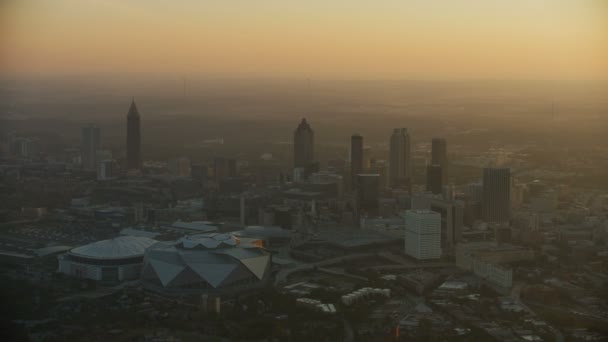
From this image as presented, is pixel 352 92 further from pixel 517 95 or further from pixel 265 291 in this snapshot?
pixel 265 291

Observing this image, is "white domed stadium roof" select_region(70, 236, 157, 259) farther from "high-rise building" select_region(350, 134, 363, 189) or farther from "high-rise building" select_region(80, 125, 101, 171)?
"high-rise building" select_region(80, 125, 101, 171)

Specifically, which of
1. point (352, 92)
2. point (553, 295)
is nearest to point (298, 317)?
point (553, 295)

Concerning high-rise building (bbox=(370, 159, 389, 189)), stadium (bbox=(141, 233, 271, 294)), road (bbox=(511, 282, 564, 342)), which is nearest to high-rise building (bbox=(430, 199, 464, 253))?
road (bbox=(511, 282, 564, 342))

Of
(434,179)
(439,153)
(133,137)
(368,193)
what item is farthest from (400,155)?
(133,137)

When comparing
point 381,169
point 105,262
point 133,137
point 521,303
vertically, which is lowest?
point 521,303

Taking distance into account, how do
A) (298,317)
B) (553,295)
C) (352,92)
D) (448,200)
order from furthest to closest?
(352,92)
(448,200)
(553,295)
(298,317)

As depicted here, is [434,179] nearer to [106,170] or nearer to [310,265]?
[310,265]

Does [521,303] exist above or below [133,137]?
below
